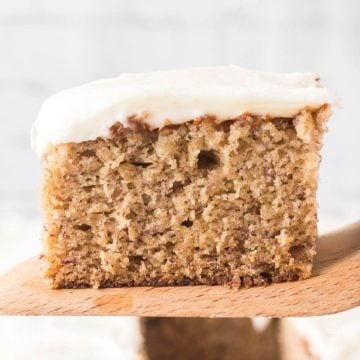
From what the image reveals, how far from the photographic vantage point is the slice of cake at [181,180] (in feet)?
3.77

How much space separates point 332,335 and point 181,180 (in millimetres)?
781

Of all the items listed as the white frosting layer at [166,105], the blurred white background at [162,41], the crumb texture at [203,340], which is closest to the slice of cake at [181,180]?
the white frosting layer at [166,105]

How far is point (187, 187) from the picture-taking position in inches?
47.1

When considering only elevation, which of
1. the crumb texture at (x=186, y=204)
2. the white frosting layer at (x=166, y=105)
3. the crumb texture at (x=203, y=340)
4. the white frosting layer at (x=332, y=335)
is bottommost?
the white frosting layer at (x=332, y=335)

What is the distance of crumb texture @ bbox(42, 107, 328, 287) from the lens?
1.17 metres

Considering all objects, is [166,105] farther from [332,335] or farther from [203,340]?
[332,335]

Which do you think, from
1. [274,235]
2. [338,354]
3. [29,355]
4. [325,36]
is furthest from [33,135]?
[325,36]

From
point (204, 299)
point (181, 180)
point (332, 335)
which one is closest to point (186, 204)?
point (181, 180)

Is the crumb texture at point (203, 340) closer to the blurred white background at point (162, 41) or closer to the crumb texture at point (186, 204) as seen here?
the crumb texture at point (186, 204)

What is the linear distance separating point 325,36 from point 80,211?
1589 millimetres

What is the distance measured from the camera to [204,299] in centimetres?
118

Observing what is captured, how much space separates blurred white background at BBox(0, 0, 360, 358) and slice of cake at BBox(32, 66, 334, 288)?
1.27 meters

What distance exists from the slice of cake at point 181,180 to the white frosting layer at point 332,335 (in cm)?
52

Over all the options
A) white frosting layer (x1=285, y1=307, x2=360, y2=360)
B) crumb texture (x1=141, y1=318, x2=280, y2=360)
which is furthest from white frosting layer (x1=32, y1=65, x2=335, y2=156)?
white frosting layer (x1=285, y1=307, x2=360, y2=360)
